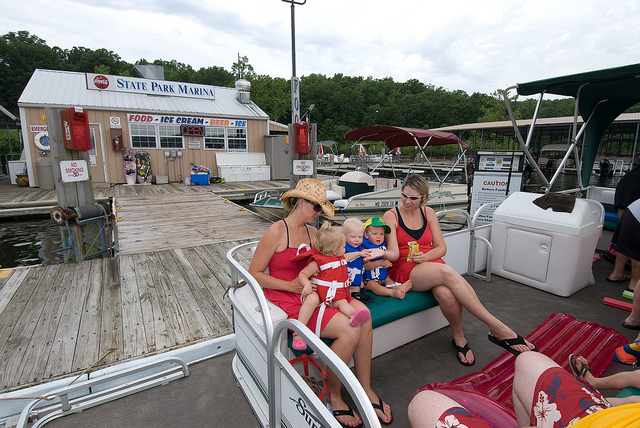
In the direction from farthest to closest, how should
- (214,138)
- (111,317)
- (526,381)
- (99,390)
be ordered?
(214,138) → (111,317) → (99,390) → (526,381)

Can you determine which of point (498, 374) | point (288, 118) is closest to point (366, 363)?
point (498, 374)

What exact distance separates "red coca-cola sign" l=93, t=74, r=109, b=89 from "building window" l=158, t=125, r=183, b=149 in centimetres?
266

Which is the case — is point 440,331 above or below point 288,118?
below

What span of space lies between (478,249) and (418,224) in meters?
1.53

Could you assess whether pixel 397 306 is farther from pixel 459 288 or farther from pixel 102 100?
pixel 102 100

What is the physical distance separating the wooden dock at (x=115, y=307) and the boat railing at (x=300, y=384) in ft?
Result: 4.38

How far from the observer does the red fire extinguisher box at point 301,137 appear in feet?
16.5

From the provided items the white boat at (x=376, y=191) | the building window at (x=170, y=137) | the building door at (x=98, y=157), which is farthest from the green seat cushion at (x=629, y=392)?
the building window at (x=170, y=137)

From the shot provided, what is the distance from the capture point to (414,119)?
53.7 m

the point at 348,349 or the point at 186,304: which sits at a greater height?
the point at 348,349

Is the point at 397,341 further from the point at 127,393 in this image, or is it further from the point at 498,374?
the point at 127,393

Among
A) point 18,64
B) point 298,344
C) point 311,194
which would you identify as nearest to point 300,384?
point 298,344

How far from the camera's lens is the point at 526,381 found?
1453 millimetres

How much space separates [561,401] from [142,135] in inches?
578
